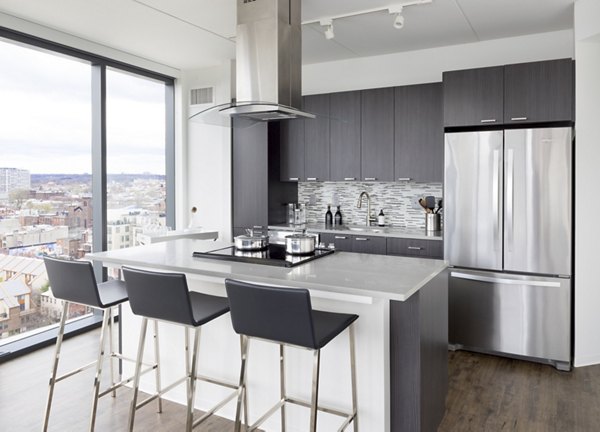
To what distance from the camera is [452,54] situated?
4.64 m

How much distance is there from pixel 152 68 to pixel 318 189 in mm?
2353

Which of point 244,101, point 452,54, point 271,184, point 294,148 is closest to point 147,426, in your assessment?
point 244,101

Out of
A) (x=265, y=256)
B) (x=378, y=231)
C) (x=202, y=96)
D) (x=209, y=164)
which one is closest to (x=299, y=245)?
(x=265, y=256)

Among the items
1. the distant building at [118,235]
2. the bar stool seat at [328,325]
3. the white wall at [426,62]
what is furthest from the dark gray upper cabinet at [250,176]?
the bar stool seat at [328,325]

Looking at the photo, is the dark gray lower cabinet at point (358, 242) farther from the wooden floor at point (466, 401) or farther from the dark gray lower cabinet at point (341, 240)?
the wooden floor at point (466, 401)

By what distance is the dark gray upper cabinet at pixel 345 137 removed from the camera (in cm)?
488

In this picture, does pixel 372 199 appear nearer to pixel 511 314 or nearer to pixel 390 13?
pixel 511 314

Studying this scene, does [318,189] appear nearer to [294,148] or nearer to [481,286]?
[294,148]

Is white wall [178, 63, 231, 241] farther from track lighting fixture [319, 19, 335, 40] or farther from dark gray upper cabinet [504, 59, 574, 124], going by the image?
dark gray upper cabinet [504, 59, 574, 124]

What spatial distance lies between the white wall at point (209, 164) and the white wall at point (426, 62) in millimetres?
1063

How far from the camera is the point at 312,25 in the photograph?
4.09 meters

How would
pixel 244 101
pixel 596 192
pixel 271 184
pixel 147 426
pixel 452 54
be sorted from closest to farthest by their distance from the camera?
1. pixel 147 426
2. pixel 244 101
3. pixel 596 192
4. pixel 452 54
5. pixel 271 184

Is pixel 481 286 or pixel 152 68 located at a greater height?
pixel 152 68

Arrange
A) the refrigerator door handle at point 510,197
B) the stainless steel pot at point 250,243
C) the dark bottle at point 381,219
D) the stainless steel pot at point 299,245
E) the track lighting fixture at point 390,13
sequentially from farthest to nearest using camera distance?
1. the dark bottle at point 381,219
2. the refrigerator door handle at point 510,197
3. the track lighting fixture at point 390,13
4. the stainless steel pot at point 250,243
5. the stainless steel pot at point 299,245
